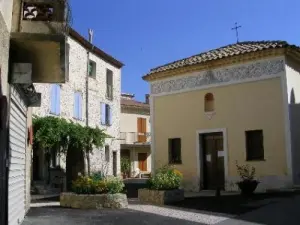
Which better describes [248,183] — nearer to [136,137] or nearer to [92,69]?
[92,69]

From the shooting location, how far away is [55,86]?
2364 centimetres

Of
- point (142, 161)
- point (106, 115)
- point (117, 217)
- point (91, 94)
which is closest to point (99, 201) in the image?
point (117, 217)

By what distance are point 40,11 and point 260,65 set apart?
10.8m

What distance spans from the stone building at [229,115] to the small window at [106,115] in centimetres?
1149

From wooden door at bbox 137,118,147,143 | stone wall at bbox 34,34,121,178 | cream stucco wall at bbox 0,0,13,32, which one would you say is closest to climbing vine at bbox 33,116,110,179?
stone wall at bbox 34,34,121,178

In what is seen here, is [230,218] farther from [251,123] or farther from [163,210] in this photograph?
[251,123]

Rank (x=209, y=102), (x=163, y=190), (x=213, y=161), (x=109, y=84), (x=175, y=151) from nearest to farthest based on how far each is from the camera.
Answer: (x=163, y=190)
(x=213, y=161)
(x=209, y=102)
(x=175, y=151)
(x=109, y=84)

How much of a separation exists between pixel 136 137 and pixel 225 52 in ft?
75.4

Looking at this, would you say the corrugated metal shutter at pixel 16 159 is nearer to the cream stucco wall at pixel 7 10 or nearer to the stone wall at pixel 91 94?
the cream stucco wall at pixel 7 10

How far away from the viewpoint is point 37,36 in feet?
23.1

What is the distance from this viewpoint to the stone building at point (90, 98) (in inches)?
901

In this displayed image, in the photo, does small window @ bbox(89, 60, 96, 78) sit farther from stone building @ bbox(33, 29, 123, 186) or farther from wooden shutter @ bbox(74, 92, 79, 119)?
wooden shutter @ bbox(74, 92, 79, 119)

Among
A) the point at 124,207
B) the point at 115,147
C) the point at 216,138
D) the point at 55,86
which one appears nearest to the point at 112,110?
the point at 115,147

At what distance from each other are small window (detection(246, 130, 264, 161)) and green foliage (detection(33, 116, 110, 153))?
901 centimetres
